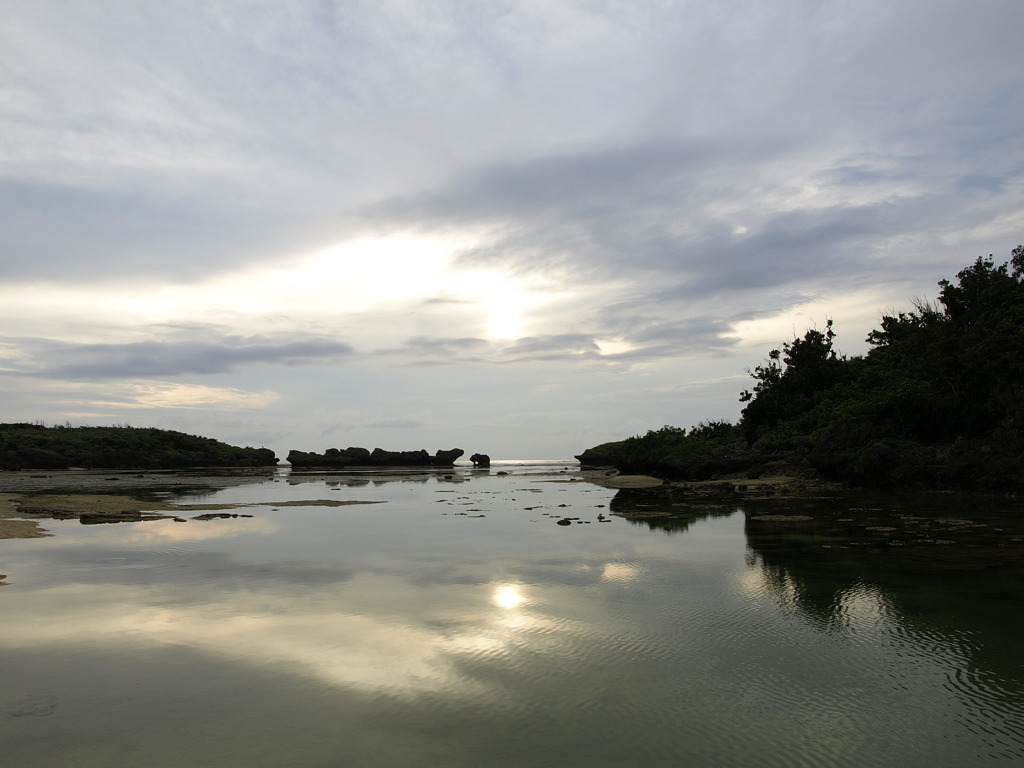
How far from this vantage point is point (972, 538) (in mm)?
18906

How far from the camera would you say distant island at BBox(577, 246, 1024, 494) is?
107 feet

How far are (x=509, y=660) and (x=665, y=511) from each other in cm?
2434

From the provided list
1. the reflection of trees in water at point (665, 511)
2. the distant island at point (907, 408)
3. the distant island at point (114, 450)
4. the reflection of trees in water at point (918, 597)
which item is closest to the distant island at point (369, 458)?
the distant island at point (114, 450)

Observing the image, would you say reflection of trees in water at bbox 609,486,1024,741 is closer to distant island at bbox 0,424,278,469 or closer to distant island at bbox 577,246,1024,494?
distant island at bbox 577,246,1024,494

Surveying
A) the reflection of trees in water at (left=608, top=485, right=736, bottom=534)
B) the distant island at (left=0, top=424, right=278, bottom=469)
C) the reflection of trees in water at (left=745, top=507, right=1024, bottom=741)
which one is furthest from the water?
Answer: the distant island at (left=0, top=424, right=278, bottom=469)

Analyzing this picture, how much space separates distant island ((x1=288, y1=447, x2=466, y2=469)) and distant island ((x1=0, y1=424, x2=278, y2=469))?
13.6 metres

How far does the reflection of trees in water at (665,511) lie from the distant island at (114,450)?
91759 millimetres

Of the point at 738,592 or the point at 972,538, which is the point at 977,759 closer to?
the point at 738,592

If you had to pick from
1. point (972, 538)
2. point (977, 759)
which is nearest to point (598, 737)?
point (977, 759)

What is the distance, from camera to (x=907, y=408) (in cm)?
4297

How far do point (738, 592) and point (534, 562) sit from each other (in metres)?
5.99

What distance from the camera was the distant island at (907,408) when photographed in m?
32.7

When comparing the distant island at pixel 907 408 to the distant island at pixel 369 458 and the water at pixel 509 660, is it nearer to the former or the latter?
the water at pixel 509 660

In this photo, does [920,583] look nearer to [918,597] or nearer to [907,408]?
[918,597]
